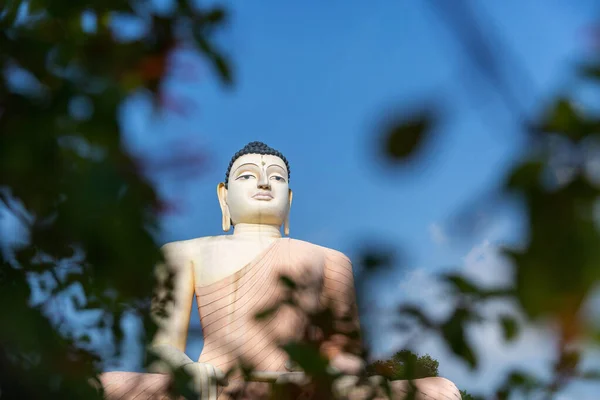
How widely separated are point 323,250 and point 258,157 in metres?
0.82

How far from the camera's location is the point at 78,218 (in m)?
0.68

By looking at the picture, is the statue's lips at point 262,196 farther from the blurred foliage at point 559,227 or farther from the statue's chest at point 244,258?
the blurred foliage at point 559,227

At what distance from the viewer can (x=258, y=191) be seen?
5.10 meters

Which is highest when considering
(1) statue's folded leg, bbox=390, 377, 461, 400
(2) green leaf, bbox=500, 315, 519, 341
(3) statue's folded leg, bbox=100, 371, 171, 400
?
(1) statue's folded leg, bbox=390, 377, 461, 400

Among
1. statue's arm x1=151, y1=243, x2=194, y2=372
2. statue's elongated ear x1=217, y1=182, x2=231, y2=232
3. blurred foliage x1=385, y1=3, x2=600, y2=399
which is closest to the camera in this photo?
blurred foliage x1=385, y1=3, x2=600, y2=399

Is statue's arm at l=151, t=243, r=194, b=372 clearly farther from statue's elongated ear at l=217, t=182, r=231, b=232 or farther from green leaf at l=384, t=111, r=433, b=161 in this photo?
green leaf at l=384, t=111, r=433, b=161

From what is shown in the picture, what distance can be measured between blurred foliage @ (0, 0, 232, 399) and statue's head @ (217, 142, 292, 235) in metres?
4.07

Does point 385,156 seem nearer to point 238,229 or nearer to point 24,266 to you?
point 24,266

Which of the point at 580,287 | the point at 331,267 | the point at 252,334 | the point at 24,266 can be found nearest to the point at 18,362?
the point at 24,266

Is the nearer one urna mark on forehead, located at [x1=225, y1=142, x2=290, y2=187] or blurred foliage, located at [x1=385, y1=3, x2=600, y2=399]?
blurred foliage, located at [x1=385, y1=3, x2=600, y2=399]

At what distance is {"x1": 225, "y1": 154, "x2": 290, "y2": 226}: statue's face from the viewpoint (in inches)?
200

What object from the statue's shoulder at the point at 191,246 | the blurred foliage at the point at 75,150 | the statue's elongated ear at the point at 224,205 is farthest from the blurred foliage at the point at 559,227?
the statue's elongated ear at the point at 224,205

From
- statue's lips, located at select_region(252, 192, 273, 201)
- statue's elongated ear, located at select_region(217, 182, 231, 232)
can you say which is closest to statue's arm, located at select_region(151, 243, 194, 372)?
statue's elongated ear, located at select_region(217, 182, 231, 232)

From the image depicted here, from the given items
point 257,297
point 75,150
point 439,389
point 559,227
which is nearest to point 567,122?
point 559,227
